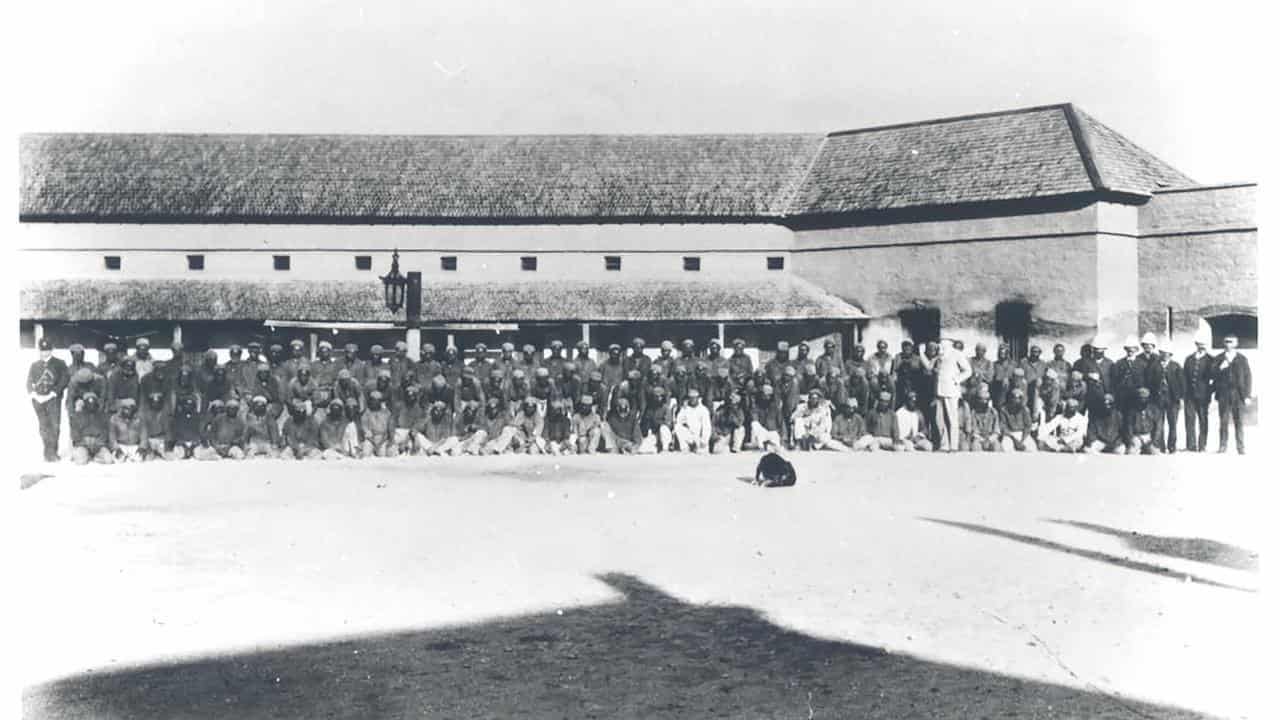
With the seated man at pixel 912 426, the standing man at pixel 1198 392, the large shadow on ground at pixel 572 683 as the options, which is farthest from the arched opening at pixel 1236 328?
the large shadow on ground at pixel 572 683

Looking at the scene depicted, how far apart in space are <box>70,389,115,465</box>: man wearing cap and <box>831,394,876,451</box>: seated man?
10012mm

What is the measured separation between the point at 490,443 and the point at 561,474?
310cm

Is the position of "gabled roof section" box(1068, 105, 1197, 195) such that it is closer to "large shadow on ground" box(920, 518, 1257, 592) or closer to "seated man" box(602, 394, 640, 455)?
"seated man" box(602, 394, 640, 455)

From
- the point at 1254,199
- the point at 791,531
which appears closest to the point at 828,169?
the point at 1254,199

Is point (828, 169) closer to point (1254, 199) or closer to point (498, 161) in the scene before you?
point (498, 161)

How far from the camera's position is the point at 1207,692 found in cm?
535

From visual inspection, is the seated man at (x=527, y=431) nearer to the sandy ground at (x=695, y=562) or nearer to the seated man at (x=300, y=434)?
the seated man at (x=300, y=434)

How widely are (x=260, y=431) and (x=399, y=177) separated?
1504 centimetres

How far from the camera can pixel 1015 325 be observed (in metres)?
25.3

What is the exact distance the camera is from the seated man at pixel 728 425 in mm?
16719

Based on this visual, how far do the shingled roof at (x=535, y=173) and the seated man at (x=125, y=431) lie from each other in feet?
46.2

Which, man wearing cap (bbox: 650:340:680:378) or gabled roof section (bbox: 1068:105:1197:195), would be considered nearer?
man wearing cap (bbox: 650:340:680:378)

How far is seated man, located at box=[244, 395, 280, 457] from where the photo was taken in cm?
1553

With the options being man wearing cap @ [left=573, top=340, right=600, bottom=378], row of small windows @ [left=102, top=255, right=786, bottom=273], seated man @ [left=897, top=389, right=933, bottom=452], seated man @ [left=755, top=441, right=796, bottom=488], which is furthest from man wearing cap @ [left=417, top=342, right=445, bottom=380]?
row of small windows @ [left=102, top=255, right=786, bottom=273]
